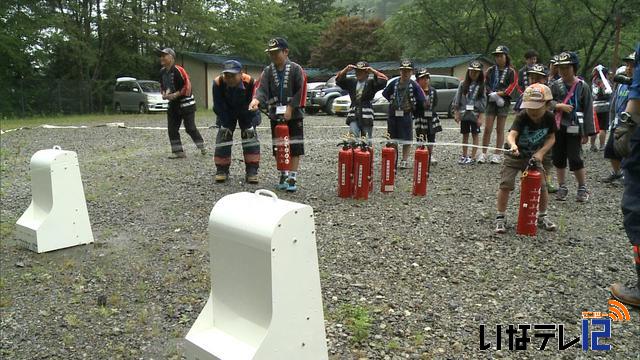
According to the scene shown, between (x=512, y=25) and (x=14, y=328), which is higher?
(x=512, y=25)

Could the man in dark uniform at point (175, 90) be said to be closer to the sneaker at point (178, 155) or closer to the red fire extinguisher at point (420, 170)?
the sneaker at point (178, 155)

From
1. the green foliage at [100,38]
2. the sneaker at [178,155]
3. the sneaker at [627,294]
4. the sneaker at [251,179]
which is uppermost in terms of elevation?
the green foliage at [100,38]

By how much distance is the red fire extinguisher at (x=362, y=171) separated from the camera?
689 cm

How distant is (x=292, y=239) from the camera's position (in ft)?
8.39

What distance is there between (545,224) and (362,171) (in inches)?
87.1

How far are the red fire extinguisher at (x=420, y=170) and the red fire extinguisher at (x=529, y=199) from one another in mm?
1743

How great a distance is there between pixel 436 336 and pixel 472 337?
227mm

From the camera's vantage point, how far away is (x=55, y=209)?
5.29 meters

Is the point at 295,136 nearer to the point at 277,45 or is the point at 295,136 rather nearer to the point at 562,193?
the point at 277,45

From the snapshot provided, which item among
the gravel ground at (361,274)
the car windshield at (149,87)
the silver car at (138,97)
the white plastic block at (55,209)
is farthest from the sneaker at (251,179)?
the car windshield at (149,87)

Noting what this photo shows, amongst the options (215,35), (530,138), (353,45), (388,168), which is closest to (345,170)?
(388,168)

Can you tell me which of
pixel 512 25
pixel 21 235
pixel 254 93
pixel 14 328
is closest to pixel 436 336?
pixel 14 328

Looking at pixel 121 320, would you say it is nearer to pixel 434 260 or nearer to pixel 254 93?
pixel 434 260

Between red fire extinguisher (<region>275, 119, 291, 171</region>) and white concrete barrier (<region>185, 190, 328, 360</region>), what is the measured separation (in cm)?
440
